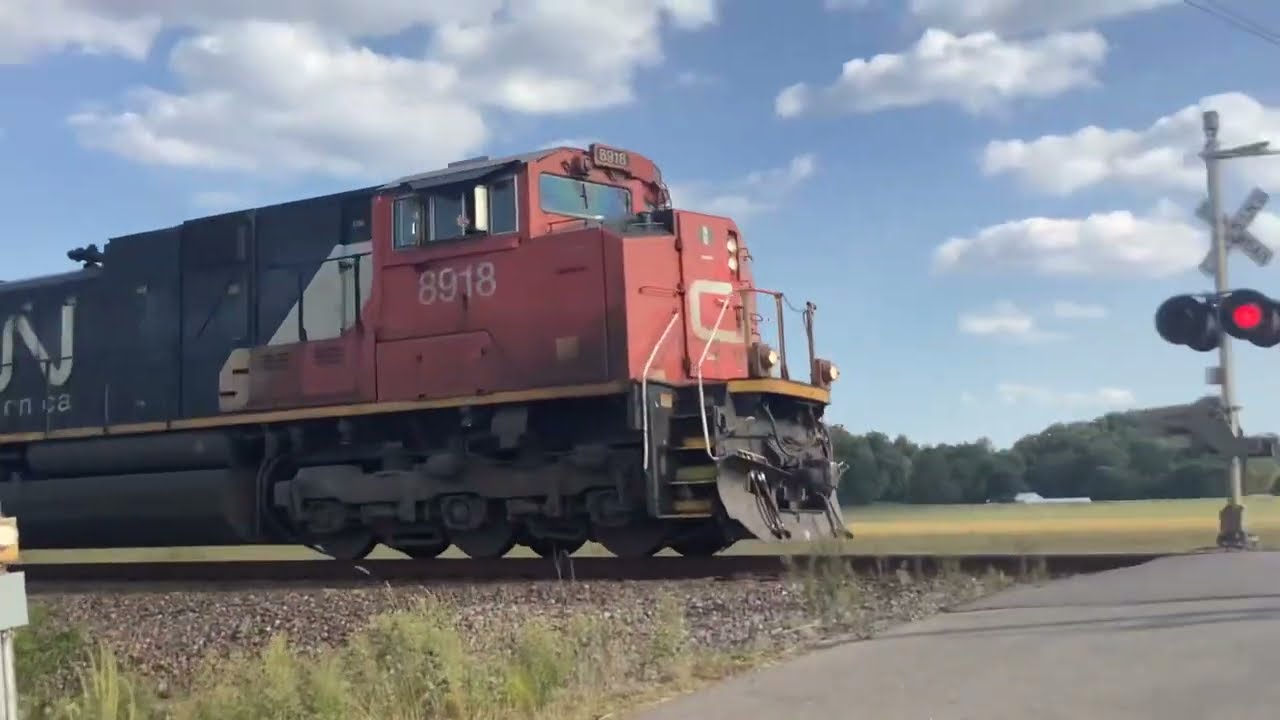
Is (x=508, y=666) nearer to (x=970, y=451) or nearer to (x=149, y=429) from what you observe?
(x=149, y=429)

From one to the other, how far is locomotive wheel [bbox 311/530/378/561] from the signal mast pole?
7929 millimetres

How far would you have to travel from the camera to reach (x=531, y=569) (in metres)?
10.9

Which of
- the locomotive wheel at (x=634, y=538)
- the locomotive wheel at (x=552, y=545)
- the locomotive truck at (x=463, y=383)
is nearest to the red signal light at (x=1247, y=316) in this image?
the locomotive truck at (x=463, y=383)

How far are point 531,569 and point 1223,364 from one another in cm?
597

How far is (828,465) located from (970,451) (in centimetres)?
1939

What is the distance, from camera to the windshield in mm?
11773

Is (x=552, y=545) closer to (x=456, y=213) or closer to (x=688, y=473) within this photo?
(x=688, y=473)

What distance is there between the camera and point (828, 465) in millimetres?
11672

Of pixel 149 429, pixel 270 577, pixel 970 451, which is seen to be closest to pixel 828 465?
pixel 270 577

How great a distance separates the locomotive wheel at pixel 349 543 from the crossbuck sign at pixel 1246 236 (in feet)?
27.0

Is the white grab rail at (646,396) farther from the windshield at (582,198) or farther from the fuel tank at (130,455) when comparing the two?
the fuel tank at (130,455)

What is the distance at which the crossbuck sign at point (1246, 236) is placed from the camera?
9.69 metres

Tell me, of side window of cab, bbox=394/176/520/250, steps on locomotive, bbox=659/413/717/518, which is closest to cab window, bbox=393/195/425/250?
side window of cab, bbox=394/176/520/250

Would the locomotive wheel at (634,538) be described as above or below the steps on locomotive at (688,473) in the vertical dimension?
below
